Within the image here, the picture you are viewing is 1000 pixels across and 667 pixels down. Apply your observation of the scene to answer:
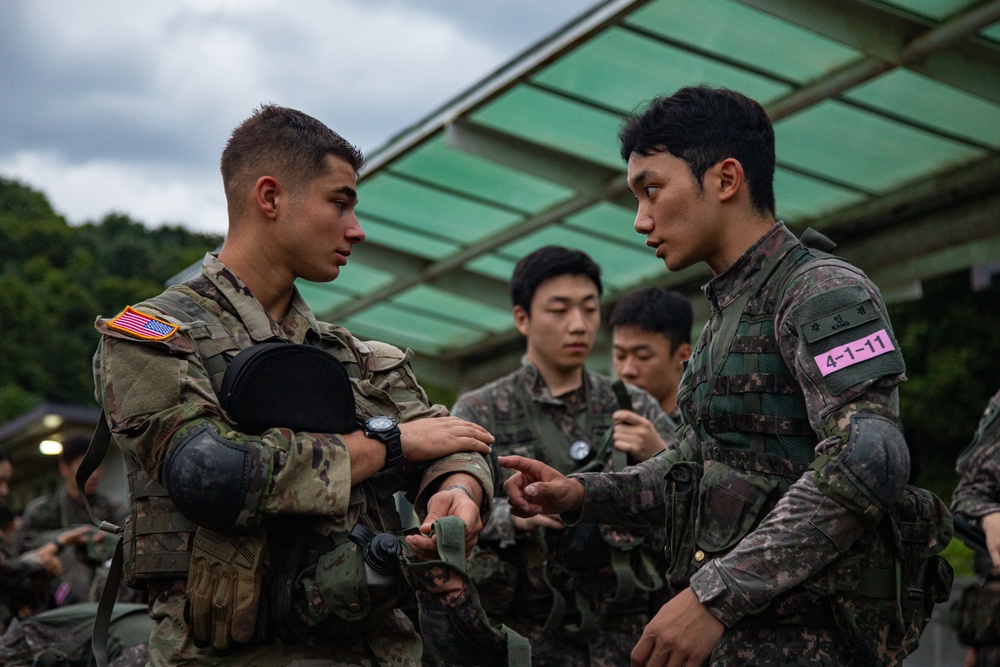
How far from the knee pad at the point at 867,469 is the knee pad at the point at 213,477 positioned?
58.6 inches

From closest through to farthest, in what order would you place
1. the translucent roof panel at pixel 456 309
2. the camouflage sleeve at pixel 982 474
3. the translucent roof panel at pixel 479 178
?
the camouflage sleeve at pixel 982 474 → the translucent roof panel at pixel 479 178 → the translucent roof panel at pixel 456 309

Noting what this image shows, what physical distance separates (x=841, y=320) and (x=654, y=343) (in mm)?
3709

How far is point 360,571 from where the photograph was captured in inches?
131

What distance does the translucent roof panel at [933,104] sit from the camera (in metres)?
9.09

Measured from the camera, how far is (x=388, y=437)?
3527 mm

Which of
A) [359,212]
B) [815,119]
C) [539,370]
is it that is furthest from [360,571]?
[359,212]

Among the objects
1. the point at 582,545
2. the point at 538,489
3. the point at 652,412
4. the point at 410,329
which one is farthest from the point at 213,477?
the point at 410,329

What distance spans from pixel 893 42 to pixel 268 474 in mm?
6889

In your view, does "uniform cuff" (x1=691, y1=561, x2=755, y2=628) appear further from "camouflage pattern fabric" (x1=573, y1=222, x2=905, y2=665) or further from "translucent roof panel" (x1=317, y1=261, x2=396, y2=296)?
"translucent roof panel" (x1=317, y1=261, x2=396, y2=296)

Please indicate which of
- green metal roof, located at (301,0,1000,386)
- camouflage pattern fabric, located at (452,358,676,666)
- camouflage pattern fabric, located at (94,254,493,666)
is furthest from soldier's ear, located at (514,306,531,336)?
camouflage pattern fabric, located at (94,254,493,666)

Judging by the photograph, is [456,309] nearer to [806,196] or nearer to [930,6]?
[806,196]

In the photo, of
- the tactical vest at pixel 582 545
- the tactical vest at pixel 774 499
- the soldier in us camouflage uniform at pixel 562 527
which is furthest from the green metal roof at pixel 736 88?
the tactical vest at pixel 774 499

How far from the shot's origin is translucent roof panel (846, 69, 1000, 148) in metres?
9.09

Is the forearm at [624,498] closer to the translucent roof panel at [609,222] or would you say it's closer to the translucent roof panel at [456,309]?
the translucent roof panel at [609,222]
